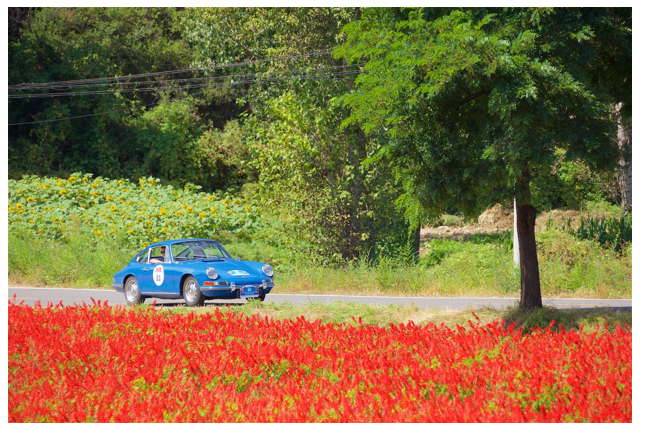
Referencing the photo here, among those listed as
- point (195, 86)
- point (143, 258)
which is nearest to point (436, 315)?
point (143, 258)

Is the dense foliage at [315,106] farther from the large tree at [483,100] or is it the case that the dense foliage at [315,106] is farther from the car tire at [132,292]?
the car tire at [132,292]

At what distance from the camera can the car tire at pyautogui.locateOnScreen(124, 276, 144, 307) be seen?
526 inches

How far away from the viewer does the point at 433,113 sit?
906 cm

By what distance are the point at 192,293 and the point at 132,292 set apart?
1914 mm

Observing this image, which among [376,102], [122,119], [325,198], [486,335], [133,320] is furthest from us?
[122,119]

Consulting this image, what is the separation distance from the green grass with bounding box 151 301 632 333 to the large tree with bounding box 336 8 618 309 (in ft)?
5.61

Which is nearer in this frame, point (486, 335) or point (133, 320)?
point (486, 335)

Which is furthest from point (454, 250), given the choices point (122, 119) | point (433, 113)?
point (122, 119)

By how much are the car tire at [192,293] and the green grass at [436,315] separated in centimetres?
71

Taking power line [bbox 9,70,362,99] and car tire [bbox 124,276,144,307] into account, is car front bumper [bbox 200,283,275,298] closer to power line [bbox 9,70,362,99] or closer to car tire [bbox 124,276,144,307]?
car tire [bbox 124,276,144,307]

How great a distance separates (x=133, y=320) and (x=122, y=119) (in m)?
25.4

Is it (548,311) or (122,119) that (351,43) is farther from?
(122,119)

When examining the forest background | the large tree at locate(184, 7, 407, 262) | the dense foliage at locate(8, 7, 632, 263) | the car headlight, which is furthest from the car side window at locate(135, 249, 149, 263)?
the large tree at locate(184, 7, 407, 262)

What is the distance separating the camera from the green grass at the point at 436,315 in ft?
29.8
